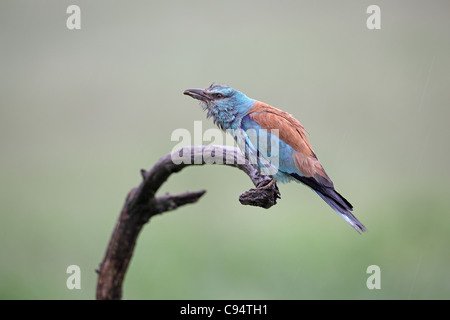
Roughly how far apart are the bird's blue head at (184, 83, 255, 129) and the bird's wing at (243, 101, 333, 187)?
0.06 metres

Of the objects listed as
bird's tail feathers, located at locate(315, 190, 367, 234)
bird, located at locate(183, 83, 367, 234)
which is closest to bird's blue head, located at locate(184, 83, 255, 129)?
bird, located at locate(183, 83, 367, 234)

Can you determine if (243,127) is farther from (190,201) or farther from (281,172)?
(190,201)

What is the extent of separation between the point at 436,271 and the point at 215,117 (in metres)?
3.04

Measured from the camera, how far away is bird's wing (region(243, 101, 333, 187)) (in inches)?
82.2

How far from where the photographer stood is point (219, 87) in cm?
226

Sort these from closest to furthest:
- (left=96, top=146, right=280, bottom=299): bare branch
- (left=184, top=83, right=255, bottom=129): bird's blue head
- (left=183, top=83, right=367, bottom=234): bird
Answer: (left=96, top=146, right=280, bottom=299): bare branch
(left=183, top=83, right=367, bottom=234): bird
(left=184, top=83, right=255, bottom=129): bird's blue head

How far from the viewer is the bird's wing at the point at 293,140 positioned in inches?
82.2

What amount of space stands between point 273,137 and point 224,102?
322 millimetres

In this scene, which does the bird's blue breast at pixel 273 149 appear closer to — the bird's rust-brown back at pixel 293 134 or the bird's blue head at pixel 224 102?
the bird's rust-brown back at pixel 293 134

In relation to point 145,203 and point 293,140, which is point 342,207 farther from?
point 145,203

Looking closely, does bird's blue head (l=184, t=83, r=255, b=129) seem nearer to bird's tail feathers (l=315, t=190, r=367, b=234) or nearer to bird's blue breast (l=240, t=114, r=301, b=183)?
bird's blue breast (l=240, t=114, r=301, b=183)

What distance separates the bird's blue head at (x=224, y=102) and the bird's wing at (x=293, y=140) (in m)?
0.06

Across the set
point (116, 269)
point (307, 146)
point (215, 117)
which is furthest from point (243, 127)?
point (116, 269)

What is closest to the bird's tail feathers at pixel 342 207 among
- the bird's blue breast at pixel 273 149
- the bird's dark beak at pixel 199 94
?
the bird's blue breast at pixel 273 149
